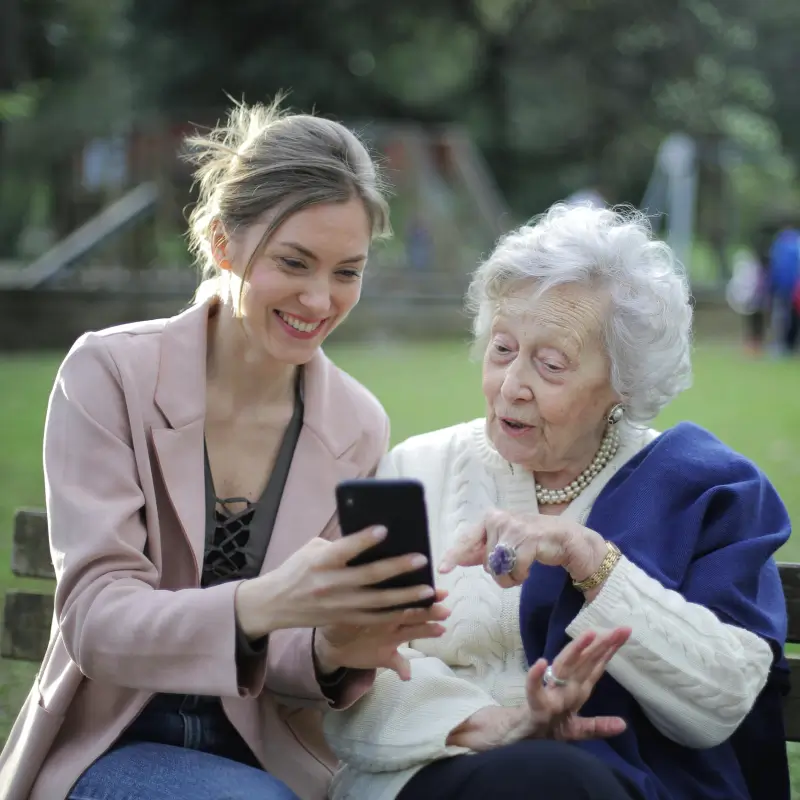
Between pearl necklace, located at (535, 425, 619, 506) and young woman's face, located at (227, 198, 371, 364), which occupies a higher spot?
young woman's face, located at (227, 198, 371, 364)

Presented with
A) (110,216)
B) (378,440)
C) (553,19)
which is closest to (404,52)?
(553,19)

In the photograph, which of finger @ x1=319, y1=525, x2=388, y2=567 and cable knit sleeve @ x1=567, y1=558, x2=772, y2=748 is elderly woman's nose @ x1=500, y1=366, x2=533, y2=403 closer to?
cable knit sleeve @ x1=567, y1=558, x2=772, y2=748

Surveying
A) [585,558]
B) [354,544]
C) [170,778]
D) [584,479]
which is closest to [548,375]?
[584,479]

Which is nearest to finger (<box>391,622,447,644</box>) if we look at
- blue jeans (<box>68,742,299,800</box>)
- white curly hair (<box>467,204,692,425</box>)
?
blue jeans (<box>68,742,299,800</box>)

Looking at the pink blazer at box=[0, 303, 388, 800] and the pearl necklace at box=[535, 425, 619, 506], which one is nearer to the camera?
the pink blazer at box=[0, 303, 388, 800]

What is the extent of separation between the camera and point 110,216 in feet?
78.3

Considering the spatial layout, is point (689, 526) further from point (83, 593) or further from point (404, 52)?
point (404, 52)

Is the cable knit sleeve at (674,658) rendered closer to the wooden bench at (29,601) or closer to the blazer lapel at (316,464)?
the blazer lapel at (316,464)

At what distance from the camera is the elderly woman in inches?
110

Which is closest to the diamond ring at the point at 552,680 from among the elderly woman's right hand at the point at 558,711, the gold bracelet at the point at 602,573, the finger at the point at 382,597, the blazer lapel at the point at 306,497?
the elderly woman's right hand at the point at 558,711

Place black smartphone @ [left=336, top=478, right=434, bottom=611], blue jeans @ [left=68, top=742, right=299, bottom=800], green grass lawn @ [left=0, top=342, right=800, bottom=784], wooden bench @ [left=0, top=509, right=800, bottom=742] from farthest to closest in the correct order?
green grass lawn @ [left=0, top=342, right=800, bottom=784] → wooden bench @ [left=0, top=509, right=800, bottom=742] → blue jeans @ [left=68, top=742, right=299, bottom=800] → black smartphone @ [left=336, top=478, right=434, bottom=611]

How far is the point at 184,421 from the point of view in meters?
3.15

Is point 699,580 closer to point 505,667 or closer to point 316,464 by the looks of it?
point 505,667

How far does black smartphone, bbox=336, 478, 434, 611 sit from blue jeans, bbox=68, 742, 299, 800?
2.01 feet
